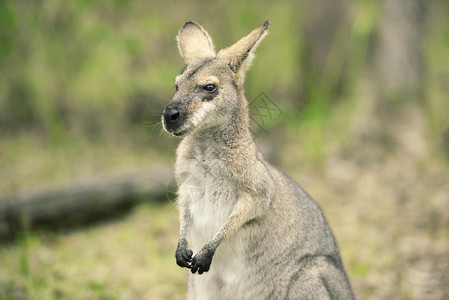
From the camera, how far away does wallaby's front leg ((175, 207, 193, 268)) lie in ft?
11.8

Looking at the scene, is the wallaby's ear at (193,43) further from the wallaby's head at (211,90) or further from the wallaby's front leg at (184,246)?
the wallaby's front leg at (184,246)

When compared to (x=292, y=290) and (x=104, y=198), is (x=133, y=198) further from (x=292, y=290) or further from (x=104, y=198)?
(x=292, y=290)

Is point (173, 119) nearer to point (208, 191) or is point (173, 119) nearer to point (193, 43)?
point (208, 191)

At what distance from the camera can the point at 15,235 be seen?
6.50 meters

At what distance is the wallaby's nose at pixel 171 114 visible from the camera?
11.3 ft

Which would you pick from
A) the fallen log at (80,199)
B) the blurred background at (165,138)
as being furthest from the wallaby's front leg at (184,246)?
the fallen log at (80,199)

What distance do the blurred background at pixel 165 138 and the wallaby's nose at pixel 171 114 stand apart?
0.78m

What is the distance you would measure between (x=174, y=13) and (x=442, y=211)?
6749 millimetres

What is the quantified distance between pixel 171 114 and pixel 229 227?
0.91 m

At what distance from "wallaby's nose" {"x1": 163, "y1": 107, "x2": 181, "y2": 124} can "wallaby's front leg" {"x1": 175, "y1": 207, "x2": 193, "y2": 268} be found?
2.53 feet

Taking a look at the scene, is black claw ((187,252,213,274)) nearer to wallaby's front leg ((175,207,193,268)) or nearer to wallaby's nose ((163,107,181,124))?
wallaby's front leg ((175,207,193,268))

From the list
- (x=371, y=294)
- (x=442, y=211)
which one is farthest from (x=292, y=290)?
(x=442, y=211)

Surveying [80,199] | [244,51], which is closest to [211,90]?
[244,51]

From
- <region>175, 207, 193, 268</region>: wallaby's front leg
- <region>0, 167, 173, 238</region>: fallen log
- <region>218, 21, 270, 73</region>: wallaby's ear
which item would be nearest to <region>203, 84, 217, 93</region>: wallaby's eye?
<region>218, 21, 270, 73</region>: wallaby's ear
